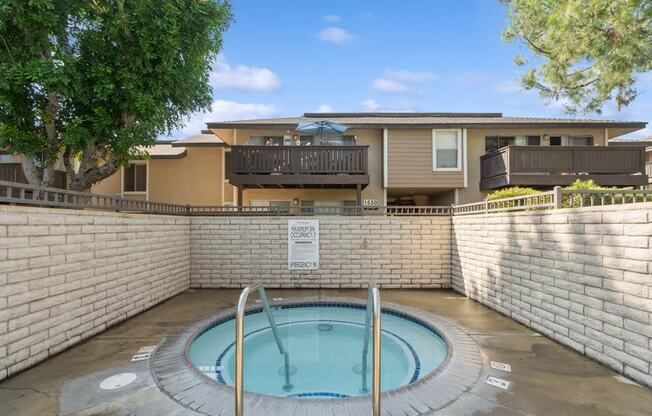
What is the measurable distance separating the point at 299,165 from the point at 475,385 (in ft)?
26.2

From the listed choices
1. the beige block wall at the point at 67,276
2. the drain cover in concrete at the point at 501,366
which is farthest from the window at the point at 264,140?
the drain cover in concrete at the point at 501,366

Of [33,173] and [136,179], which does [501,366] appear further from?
[136,179]

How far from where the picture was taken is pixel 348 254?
8.60 m

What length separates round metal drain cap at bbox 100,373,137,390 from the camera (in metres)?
3.47

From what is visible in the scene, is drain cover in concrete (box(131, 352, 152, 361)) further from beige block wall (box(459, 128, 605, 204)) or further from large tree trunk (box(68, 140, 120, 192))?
beige block wall (box(459, 128, 605, 204))

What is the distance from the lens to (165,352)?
4.34 m

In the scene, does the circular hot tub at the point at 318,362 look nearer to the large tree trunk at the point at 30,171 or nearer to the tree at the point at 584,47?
the large tree trunk at the point at 30,171

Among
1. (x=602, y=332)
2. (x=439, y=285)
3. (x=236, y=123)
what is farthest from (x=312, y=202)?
(x=602, y=332)

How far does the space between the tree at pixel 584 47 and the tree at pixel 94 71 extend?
6840mm

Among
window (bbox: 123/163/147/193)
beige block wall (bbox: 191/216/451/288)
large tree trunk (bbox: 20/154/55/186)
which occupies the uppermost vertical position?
window (bbox: 123/163/147/193)

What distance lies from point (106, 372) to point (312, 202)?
9.14 m

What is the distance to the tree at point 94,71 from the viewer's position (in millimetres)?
5953

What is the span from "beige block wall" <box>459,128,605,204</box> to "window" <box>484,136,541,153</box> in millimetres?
126

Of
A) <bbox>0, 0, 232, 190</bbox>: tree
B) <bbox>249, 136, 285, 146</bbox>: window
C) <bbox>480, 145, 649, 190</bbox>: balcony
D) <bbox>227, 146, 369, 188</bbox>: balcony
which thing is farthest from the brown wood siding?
<bbox>0, 0, 232, 190</bbox>: tree
